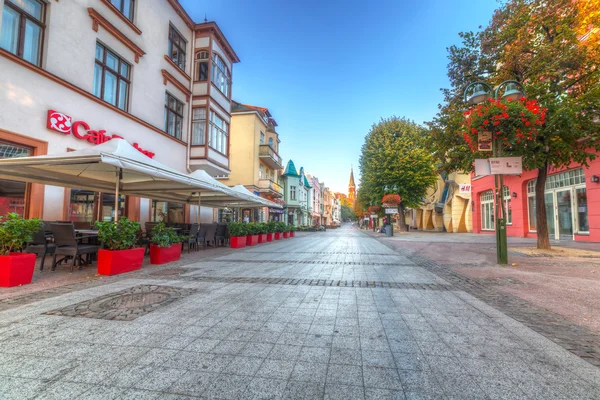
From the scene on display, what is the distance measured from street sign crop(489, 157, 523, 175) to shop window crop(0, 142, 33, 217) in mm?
13120

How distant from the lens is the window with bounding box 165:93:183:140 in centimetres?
1541

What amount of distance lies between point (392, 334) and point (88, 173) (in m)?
8.75

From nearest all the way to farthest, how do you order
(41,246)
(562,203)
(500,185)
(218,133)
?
(41,246), (500,185), (562,203), (218,133)

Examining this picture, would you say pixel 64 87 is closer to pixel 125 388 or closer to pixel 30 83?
pixel 30 83

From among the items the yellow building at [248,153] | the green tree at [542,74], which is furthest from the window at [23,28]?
the yellow building at [248,153]

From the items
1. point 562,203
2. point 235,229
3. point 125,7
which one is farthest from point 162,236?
point 562,203

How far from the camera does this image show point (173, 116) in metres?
15.9

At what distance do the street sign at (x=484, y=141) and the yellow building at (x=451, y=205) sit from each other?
2123 cm

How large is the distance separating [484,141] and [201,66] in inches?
615

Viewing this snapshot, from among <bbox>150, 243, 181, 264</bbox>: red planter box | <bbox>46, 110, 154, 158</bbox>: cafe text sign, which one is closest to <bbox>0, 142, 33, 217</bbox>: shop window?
<bbox>46, 110, 154, 158</bbox>: cafe text sign

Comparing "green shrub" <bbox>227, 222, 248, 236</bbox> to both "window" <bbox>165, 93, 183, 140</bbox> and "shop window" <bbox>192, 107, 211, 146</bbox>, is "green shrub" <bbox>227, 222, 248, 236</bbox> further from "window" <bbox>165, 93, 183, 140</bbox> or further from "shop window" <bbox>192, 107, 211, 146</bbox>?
"window" <bbox>165, 93, 183, 140</bbox>

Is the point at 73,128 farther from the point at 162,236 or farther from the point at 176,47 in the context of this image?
the point at 176,47

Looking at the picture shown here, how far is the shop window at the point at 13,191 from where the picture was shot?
8.41 m

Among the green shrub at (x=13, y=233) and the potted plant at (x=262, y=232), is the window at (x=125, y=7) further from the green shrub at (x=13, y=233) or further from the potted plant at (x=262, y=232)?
the potted plant at (x=262, y=232)
